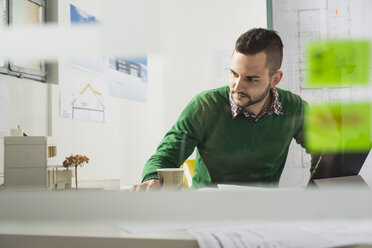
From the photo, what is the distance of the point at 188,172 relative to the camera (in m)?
0.92

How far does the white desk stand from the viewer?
2.53ft

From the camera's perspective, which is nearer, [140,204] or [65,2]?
[140,204]

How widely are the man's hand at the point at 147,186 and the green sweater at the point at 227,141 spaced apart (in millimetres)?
25

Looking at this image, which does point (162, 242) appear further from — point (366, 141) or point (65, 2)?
point (65, 2)

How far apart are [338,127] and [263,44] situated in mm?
279

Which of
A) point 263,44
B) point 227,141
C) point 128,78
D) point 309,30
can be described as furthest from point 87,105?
point 309,30

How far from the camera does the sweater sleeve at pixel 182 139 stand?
941 millimetres

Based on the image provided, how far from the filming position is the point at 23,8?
0.94 metres

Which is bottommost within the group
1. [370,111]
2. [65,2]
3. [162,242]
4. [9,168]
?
[162,242]

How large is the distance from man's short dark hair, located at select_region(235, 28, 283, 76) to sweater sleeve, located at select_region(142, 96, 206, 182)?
0.59ft

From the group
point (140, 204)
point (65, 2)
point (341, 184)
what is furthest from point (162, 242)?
point (65, 2)

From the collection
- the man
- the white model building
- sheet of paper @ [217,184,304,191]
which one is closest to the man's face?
the man

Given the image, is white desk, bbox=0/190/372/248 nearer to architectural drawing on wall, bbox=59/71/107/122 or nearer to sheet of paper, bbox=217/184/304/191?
sheet of paper, bbox=217/184/304/191

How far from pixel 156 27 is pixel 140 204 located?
45cm
